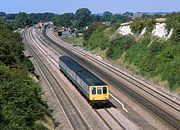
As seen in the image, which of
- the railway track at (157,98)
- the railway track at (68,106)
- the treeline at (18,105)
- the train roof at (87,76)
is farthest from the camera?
the train roof at (87,76)

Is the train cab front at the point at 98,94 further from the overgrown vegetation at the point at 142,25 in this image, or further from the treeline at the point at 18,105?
the overgrown vegetation at the point at 142,25

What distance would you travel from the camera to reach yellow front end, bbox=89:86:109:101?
38316 mm

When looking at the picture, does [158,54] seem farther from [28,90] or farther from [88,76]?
[28,90]

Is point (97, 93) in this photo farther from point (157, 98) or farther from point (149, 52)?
point (149, 52)

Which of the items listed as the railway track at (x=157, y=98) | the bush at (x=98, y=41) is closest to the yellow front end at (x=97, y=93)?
the railway track at (x=157, y=98)

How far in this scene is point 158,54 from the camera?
58.5 metres

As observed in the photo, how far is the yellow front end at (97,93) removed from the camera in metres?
38.3

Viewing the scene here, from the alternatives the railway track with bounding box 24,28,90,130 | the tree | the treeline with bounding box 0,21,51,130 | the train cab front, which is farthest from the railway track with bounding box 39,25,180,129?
the tree

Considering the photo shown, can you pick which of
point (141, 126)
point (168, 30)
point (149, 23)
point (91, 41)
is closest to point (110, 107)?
point (141, 126)

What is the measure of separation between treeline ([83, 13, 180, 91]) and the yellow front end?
10808 millimetres

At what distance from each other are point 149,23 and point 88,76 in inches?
1288

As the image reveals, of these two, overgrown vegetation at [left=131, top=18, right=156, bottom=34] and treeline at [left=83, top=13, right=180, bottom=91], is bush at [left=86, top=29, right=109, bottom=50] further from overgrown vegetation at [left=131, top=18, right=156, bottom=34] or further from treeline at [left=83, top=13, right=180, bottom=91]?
overgrown vegetation at [left=131, top=18, right=156, bottom=34]

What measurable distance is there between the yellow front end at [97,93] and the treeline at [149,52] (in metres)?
10.8

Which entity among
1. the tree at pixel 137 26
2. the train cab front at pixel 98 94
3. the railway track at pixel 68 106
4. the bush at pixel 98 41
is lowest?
the bush at pixel 98 41
